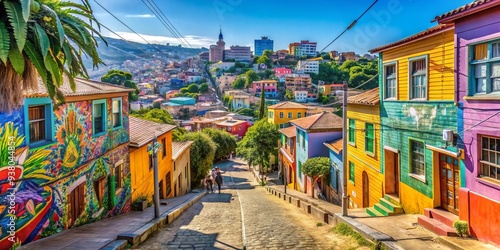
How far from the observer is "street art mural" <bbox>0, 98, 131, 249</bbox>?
8.15 m

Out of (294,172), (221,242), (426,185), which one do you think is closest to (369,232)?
(426,185)

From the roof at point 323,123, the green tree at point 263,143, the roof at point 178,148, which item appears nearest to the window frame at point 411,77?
the roof at point 323,123

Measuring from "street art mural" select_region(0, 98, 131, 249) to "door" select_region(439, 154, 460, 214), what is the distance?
11219mm

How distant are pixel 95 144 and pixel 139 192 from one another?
16.7ft

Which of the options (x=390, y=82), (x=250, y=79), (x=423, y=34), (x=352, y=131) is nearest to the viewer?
(x=423, y=34)

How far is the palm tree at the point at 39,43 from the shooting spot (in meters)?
3.86

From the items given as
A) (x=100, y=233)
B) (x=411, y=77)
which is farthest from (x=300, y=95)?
(x=100, y=233)

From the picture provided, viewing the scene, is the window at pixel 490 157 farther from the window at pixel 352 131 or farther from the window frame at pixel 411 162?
the window at pixel 352 131

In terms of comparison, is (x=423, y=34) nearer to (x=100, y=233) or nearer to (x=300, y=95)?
(x=100, y=233)

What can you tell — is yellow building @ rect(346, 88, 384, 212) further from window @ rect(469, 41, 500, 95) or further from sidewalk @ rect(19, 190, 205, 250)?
sidewalk @ rect(19, 190, 205, 250)

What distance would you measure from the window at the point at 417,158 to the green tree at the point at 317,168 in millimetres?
10722

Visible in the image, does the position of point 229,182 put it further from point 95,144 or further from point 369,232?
point 369,232

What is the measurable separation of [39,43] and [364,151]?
14322mm

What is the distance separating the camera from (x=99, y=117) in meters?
13.4
